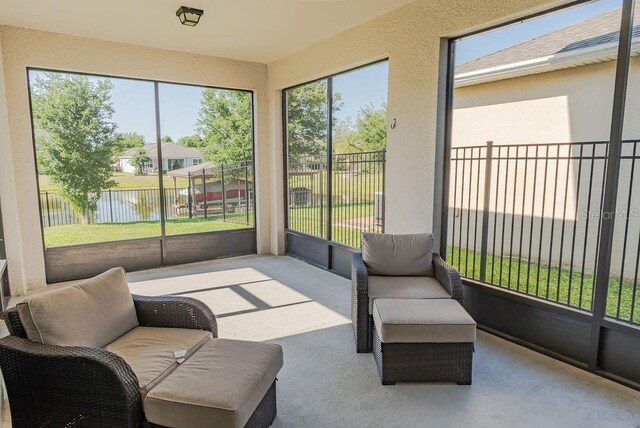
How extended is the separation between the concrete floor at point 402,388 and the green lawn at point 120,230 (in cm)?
222

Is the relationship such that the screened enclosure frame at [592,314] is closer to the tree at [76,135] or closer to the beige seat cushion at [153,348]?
the beige seat cushion at [153,348]

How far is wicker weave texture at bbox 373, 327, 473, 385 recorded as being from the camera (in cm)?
253

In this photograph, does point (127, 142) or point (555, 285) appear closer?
point (555, 285)

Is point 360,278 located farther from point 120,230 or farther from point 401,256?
point 120,230

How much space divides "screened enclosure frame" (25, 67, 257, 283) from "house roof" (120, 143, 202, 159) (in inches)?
2.4

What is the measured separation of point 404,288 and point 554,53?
310cm

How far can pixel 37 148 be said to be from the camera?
4.79 metres

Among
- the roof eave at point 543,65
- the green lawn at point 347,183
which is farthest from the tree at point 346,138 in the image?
the roof eave at point 543,65

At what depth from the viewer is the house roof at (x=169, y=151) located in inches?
212

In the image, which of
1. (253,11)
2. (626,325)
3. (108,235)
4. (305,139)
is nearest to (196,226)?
(108,235)

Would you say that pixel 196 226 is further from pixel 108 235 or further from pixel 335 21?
pixel 335 21

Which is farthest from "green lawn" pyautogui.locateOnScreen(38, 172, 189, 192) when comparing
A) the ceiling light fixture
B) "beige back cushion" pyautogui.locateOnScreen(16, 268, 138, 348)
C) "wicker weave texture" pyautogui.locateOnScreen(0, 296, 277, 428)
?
"wicker weave texture" pyautogui.locateOnScreen(0, 296, 277, 428)

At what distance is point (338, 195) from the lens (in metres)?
5.39

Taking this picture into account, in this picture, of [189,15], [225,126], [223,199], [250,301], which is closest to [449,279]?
[250,301]
